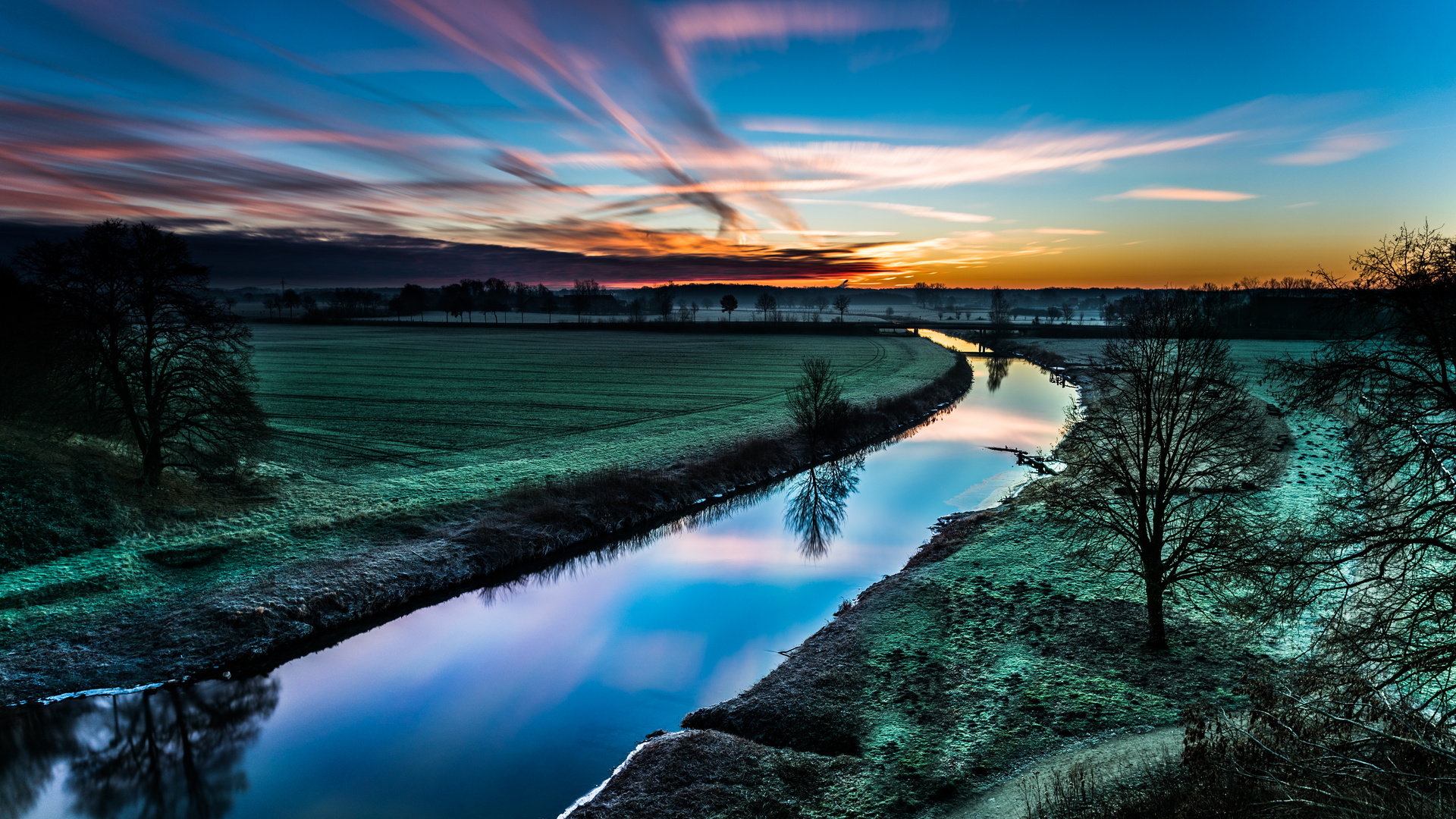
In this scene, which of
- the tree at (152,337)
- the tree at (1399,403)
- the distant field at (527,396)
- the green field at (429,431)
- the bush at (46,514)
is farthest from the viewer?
the distant field at (527,396)

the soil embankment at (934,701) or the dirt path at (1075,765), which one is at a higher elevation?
the dirt path at (1075,765)

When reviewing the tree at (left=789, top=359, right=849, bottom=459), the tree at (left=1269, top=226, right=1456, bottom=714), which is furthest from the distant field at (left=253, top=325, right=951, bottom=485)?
the tree at (left=1269, top=226, right=1456, bottom=714)

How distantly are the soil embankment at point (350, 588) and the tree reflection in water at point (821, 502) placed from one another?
3.03 meters

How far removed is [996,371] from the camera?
86438 mm

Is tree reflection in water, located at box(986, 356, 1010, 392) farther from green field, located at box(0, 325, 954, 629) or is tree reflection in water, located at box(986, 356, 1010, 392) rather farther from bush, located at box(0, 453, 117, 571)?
bush, located at box(0, 453, 117, 571)

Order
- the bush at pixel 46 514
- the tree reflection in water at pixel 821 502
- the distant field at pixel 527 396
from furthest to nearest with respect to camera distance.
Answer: the distant field at pixel 527 396 < the tree reflection in water at pixel 821 502 < the bush at pixel 46 514

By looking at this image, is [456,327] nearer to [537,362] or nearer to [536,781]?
[537,362]

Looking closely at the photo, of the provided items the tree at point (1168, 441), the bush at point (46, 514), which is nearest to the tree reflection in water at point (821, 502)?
the tree at point (1168, 441)

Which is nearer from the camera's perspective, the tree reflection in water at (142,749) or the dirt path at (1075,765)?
the dirt path at (1075,765)

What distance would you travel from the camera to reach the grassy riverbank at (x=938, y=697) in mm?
11828

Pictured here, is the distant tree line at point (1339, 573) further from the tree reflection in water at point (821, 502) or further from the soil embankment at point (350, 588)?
the soil embankment at point (350, 588)

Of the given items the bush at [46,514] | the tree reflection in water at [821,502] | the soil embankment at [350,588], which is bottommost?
the tree reflection in water at [821,502]

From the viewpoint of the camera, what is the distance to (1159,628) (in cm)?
1602

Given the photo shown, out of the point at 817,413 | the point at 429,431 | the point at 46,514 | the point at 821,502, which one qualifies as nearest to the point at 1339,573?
Result: the point at 821,502
